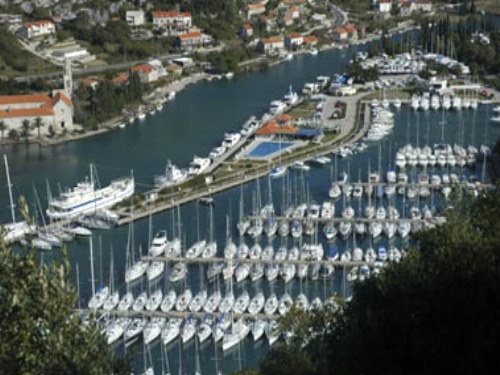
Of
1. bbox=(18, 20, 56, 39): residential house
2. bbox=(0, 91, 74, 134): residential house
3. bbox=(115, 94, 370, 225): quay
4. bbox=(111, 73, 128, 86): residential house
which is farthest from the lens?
bbox=(18, 20, 56, 39): residential house

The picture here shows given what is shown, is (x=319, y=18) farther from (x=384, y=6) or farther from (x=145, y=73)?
(x=145, y=73)

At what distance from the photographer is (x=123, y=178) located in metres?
12.9

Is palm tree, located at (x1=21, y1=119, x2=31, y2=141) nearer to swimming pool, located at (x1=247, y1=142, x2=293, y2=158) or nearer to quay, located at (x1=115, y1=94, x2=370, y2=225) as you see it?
quay, located at (x1=115, y1=94, x2=370, y2=225)

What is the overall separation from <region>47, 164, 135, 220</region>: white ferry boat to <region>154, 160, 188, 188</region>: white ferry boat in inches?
20.8

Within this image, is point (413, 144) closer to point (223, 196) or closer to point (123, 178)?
point (223, 196)

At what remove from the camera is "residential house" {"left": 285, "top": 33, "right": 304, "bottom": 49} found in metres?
24.6

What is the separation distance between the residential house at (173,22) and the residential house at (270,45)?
2.44 metres

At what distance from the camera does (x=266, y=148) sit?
1420 cm

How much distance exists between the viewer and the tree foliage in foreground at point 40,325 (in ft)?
10.3

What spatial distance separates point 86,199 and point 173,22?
14694mm

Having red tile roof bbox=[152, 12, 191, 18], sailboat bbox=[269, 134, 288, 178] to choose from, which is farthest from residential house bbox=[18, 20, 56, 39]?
sailboat bbox=[269, 134, 288, 178]

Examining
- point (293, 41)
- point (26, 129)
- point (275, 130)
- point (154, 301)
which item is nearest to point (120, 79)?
point (26, 129)

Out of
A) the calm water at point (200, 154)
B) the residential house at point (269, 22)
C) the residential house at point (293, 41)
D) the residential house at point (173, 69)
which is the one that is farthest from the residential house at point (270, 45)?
the residential house at point (173, 69)

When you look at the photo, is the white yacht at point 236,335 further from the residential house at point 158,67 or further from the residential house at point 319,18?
the residential house at point 319,18
